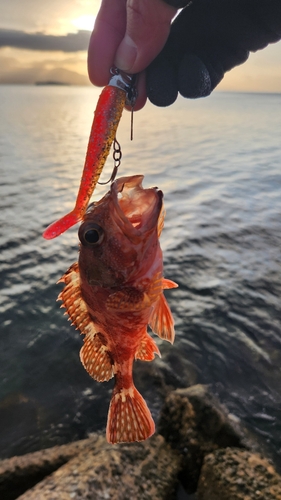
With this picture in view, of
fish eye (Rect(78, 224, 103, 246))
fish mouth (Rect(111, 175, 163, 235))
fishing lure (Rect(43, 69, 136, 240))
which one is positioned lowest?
fish eye (Rect(78, 224, 103, 246))

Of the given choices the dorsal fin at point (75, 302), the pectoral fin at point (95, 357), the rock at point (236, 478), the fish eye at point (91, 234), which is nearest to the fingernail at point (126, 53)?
the fish eye at point (91, 234)

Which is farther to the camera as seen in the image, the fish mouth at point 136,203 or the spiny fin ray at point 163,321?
the spiny fin ray at point 163,321

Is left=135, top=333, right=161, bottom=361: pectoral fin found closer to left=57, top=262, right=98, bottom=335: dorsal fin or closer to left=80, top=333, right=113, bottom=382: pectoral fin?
left=80, top=333, right=113, bottom=382: pectoral fin

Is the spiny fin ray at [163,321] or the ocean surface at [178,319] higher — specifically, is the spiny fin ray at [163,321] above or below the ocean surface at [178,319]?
above

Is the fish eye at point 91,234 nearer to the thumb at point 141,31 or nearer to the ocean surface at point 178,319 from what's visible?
the thumb at point 141,31

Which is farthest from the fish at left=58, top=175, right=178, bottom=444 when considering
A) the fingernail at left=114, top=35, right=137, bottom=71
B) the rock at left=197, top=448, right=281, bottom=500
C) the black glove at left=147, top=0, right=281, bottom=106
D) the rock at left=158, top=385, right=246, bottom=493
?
the rock at left=158, top=385, right=246, bottom=493

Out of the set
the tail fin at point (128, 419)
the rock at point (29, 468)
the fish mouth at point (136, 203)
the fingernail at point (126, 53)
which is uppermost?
the fingernail at point (126, 53)

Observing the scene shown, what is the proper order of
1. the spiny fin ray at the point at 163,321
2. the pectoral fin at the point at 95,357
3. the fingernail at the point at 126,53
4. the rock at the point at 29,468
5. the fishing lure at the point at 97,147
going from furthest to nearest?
the rock at the point at 29,468 < the pectoral fin at the point at 95,357 < the spiny fin ray at the point at 163,321 < the fingernail at the point at 126,53 < the fishing lure at the point at 97,147

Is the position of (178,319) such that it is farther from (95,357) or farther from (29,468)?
(95,357)
